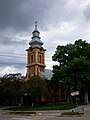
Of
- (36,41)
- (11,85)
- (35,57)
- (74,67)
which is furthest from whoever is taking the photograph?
(36,41)

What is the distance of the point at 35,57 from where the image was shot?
8312cm

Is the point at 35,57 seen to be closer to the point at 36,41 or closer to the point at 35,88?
the point at 36,41

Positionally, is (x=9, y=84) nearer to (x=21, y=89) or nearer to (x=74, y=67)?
(x=21, y=89)

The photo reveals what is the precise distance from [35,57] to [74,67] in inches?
1021

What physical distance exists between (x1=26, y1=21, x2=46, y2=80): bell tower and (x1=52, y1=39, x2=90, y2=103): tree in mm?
18452

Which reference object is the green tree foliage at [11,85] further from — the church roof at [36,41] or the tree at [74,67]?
the church roof at [36,41]

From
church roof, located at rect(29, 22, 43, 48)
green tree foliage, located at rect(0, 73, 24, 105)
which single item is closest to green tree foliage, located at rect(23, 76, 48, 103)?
green tree foliage, located at rect(0, 73, 24, 105)

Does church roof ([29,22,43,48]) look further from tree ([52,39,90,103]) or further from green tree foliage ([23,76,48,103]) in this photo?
green tree foliage ([23,76,48,103])

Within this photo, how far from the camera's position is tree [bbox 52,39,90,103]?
191 feet

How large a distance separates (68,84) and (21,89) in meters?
9.41

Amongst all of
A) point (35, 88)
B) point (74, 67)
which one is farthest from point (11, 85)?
point (74, 67)

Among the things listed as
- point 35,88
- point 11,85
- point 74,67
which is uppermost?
point 74,67

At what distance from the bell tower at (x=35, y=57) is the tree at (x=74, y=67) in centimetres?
1845

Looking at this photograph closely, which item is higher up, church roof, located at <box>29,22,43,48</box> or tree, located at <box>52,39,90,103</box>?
church roof, located at <box>29,22,43,48</box>
